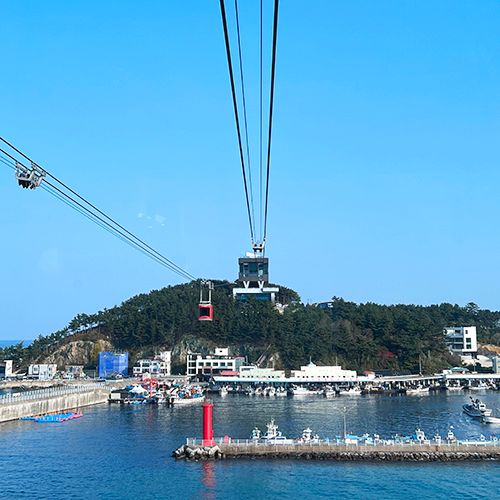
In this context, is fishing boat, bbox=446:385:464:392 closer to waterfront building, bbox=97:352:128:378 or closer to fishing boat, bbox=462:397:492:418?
fishing boat, bbox=462:397:492:418

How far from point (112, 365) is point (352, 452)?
63028 mm

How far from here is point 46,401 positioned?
51.4 metres

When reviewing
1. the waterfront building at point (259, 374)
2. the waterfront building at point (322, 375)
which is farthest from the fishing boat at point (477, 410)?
the waterfront building at point (259, 374)

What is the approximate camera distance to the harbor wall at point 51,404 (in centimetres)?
4625

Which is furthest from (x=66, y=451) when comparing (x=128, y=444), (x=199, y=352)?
(x=199, y=352)

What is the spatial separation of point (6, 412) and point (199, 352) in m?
49.4

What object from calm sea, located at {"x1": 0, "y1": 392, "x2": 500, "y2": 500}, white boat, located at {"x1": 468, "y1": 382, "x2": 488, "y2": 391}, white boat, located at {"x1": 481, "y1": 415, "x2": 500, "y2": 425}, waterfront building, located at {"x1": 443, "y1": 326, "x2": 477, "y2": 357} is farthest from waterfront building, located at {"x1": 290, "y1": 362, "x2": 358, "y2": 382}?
white boat, located at {"x1": 481, "y1": 415, "x2": 500, "y2": 425}

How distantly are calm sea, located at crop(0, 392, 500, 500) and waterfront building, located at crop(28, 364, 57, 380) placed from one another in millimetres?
44737

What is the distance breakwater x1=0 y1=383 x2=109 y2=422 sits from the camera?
4669 centimetres

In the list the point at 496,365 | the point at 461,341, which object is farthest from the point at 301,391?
the point at 461,341

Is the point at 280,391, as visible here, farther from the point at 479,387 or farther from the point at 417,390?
the point at 479,387

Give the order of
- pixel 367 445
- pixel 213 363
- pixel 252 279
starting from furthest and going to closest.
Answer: pixel 252 279 < pixel 213 363 < pixel 367 445

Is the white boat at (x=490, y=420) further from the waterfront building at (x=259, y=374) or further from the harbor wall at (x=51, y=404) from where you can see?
the waterfront building at (x=259, y=374)

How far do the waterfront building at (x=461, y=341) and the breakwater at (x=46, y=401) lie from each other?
58594 mm
